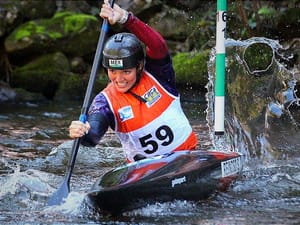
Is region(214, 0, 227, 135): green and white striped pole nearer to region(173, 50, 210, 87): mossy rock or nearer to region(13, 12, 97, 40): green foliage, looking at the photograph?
region(173, 50, 210, 87): mossy rock

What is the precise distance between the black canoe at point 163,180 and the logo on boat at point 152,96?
40cm

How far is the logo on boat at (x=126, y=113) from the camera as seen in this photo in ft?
15.4

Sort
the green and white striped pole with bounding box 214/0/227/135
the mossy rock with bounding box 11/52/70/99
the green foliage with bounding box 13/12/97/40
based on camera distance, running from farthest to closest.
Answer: the green foliage with bounding box 13/12/97/40
the mossy rock with bounding box 11/52/70/99
the green and white striped pole with bounding box 214/0/227/135

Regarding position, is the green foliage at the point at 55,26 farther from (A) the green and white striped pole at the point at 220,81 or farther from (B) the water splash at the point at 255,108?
(A) the green and white striped pole at the point at 220,81

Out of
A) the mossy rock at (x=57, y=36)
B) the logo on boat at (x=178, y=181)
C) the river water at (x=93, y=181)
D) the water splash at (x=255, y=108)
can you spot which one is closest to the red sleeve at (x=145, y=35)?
the logo on boat at (x=178, y=181)

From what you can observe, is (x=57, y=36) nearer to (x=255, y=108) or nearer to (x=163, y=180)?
(x=255, y=108)

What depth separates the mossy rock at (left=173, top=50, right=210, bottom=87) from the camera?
11.0m

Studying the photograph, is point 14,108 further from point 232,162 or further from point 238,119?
point 232,162

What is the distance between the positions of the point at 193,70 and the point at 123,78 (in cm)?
654

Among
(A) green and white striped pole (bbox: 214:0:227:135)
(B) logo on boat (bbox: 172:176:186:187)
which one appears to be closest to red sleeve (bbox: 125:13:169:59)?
(A) green and white striped pole (bbox: 214:0:227:135)

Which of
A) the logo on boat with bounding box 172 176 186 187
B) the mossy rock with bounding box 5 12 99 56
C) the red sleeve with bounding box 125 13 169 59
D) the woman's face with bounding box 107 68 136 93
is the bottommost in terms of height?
the logo on boat with bounding box 172 176 186 187

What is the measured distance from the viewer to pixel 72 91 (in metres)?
12.0

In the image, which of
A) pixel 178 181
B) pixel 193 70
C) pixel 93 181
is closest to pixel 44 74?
pixel 193 70

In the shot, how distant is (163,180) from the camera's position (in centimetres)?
433
